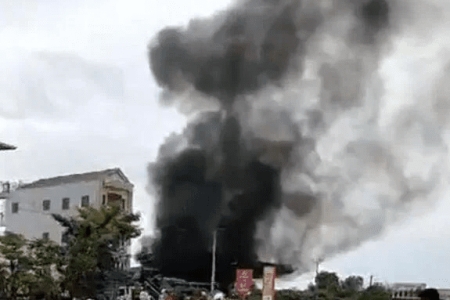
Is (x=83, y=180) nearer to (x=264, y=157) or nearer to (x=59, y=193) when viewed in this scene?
(x=59, y=193)

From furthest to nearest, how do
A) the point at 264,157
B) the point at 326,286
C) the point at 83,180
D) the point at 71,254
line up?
→ the point at 326,286 → the point at 83,180 → the point at 264,157 → the point at 71,254

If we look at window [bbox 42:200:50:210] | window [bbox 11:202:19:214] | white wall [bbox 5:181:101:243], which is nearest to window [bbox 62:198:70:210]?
white wall [bbox 5:181:101:243]

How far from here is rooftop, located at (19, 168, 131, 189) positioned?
5412 cm

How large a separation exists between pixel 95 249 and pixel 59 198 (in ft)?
42.1

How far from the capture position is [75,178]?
5500 cm

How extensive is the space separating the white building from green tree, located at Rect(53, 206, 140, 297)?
7.65 meters

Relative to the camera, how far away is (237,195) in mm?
54094

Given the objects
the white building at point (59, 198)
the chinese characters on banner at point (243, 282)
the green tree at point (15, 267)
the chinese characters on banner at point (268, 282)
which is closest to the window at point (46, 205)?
the white building at point (59, 198)

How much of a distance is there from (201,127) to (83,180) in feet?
29.9

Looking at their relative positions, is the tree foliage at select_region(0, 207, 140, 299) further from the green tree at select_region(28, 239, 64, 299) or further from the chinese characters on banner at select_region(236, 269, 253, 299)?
the chinese characters on banner at select_region(236, 269, 253, 299)

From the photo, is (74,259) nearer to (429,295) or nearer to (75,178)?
(75,178)

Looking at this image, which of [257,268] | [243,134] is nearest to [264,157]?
[243,134]

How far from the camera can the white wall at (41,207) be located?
5325 cm

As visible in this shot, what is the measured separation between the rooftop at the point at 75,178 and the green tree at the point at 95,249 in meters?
9.44
